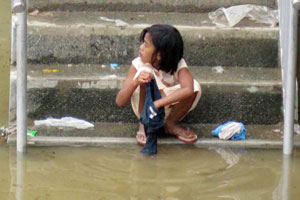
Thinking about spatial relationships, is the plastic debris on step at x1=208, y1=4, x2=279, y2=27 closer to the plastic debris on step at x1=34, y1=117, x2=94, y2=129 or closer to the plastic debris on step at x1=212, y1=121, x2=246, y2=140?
the plastic debris on step at x1=212, y1=121, x2=246, y2=140

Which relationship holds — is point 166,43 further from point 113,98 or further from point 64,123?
point 64,123

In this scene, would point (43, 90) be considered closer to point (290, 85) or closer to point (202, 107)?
point (202, 107)

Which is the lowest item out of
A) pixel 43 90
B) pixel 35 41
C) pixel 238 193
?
pixel 238 193

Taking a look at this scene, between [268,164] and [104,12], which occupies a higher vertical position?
[104,12]

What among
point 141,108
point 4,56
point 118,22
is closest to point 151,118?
point 141,108

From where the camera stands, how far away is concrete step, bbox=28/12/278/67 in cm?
471

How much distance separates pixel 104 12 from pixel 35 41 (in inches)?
27.4

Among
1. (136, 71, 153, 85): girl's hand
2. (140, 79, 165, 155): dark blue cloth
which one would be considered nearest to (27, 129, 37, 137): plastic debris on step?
(140, 79, 165, 155): dark blue cloth

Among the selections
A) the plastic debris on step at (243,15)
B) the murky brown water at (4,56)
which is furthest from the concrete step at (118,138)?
the plastic debris on step at (243,15)

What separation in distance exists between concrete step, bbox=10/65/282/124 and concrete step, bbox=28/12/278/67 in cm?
21

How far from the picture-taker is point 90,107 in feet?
14.8

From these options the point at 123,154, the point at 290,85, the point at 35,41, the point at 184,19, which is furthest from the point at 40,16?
the point at 290,85

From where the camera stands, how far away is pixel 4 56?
213 inches

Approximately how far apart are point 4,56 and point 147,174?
2185 millimetres
